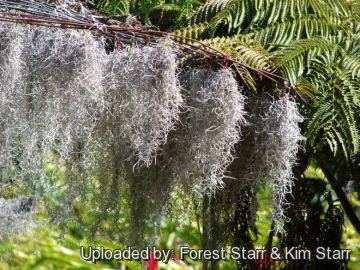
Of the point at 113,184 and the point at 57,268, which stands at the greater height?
the point at 113,184

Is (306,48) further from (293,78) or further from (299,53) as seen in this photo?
(293,78)

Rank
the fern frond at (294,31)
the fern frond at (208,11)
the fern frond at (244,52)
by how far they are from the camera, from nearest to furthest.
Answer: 1. the fern frond at (244,52)
2. the fern frond at (294,31)
3. the fern frond at (208,11)

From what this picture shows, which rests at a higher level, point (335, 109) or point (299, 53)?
point (299, 53)

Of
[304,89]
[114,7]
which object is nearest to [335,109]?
[304,89]

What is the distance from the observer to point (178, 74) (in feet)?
5.44

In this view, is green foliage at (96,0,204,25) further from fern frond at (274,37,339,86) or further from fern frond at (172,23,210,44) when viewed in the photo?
fern frond at (274,37,339,86)

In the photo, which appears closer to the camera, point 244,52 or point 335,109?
point 244,52

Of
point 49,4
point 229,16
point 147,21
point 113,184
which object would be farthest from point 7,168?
point 229,16

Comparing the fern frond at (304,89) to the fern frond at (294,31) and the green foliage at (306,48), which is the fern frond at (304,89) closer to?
the green foliage at (306,48)

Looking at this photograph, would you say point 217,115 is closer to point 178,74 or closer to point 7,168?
point 178,74

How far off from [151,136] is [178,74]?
227 millimetres

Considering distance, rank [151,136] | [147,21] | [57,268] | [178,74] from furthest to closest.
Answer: [57,268], [147,21], [178,74], [151,136]

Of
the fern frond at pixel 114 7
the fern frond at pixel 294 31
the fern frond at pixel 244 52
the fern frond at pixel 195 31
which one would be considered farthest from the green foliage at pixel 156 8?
the fern frond at pixel 244 52

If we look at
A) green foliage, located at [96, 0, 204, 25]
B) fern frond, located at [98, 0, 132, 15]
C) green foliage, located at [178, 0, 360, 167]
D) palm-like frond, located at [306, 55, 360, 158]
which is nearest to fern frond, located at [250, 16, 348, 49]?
green foliage, located at [178, 0, 360, 167]
